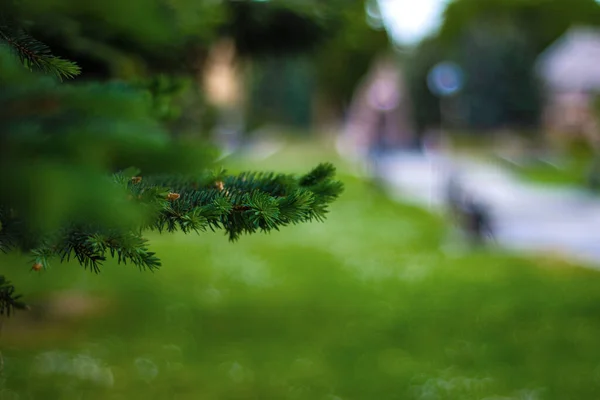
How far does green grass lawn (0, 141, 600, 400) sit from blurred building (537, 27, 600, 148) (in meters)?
26.7

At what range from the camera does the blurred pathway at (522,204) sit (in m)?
12.6

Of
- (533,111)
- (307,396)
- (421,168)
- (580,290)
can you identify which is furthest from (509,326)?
(533,111)

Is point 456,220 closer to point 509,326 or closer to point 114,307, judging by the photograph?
point 509,326

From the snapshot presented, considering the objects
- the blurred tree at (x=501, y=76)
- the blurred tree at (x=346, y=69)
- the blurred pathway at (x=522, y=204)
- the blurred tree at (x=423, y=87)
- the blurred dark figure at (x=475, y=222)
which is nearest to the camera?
the blurred dark figure at (x=475, y=222)

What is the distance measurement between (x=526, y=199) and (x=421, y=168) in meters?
A: 11.4

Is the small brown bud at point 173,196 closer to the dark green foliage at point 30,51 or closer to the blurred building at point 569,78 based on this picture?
the dark green foliage at point 30,51

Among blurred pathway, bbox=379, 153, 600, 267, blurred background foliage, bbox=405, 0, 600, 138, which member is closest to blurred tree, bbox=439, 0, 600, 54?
blurred background foliage, bbox=405, 0, 600, 138

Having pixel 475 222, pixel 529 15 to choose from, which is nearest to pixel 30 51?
pixel 475 222

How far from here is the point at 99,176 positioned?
44.6 inches

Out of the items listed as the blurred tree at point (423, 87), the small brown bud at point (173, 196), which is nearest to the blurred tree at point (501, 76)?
the blurred tree at point (423, 87)

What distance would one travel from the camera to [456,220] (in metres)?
14.3

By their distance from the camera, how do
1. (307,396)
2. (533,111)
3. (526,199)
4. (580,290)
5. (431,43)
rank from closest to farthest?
1. (307,396)
2. (580,290)
3. (526,199)
4. (533,111)
5. (431,43)

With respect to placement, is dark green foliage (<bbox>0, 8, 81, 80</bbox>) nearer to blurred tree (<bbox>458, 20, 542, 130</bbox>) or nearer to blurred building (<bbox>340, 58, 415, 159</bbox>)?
blurred building (<bbox>340, 58, 415, 159</bbox>)

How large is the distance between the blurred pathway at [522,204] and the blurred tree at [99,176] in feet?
32.6
